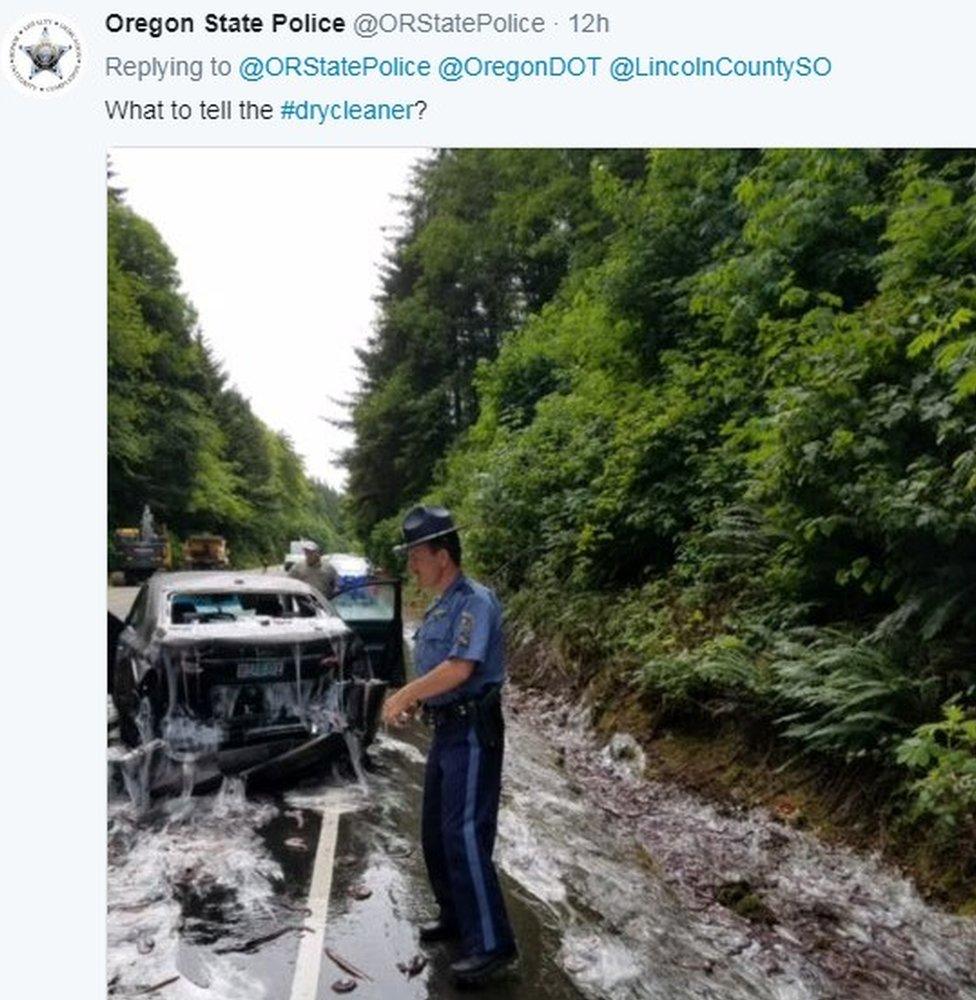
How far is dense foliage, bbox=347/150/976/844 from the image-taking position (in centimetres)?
499

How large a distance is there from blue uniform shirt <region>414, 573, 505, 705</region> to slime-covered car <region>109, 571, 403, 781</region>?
7.56 ft

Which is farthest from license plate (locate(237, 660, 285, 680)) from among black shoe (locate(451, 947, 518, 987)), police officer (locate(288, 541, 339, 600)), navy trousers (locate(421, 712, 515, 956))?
police officer (locate(288, 541, 339, 600))

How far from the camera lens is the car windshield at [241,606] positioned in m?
6.01

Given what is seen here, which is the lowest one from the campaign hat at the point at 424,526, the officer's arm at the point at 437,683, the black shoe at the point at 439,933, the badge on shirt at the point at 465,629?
the black shoe at the point at 439,933

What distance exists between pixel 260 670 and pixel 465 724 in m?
2.51

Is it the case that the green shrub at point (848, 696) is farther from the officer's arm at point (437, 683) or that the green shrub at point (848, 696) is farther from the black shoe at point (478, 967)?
the officer's arm at point (437, 683)

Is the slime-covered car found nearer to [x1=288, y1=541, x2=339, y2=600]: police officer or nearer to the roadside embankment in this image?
[x1=288, y1=541, x2=339, y2=600]: police officer

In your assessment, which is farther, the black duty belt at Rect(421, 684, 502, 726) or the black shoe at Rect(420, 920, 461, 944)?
the black shoe at Rect(420, 920, 461, 944)

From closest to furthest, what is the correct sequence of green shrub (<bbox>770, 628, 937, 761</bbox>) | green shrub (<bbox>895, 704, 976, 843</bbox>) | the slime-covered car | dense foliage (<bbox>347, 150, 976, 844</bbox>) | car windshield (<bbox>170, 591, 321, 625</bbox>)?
green shrub (<bbox>895, 704, 976, 843</bbox>) < green shrub (<bbox>770, 628, 937, 761</bbox>) < dense foliage (<bbox>347, 150, 976, 844</bbox>) < the slime-covered car < car windshield (<bbox>170, 591, 321, 625</bbox>)

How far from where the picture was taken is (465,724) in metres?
3.28

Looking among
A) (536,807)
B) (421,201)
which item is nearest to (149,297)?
(421,201)

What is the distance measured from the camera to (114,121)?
2.91m

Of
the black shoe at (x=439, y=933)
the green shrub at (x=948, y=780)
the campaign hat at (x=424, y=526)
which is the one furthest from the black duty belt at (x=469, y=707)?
the green shrub at (x=948, y=780)

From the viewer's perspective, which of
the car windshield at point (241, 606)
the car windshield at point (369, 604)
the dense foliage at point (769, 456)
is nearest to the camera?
the dense foliage at point (769, 456)
